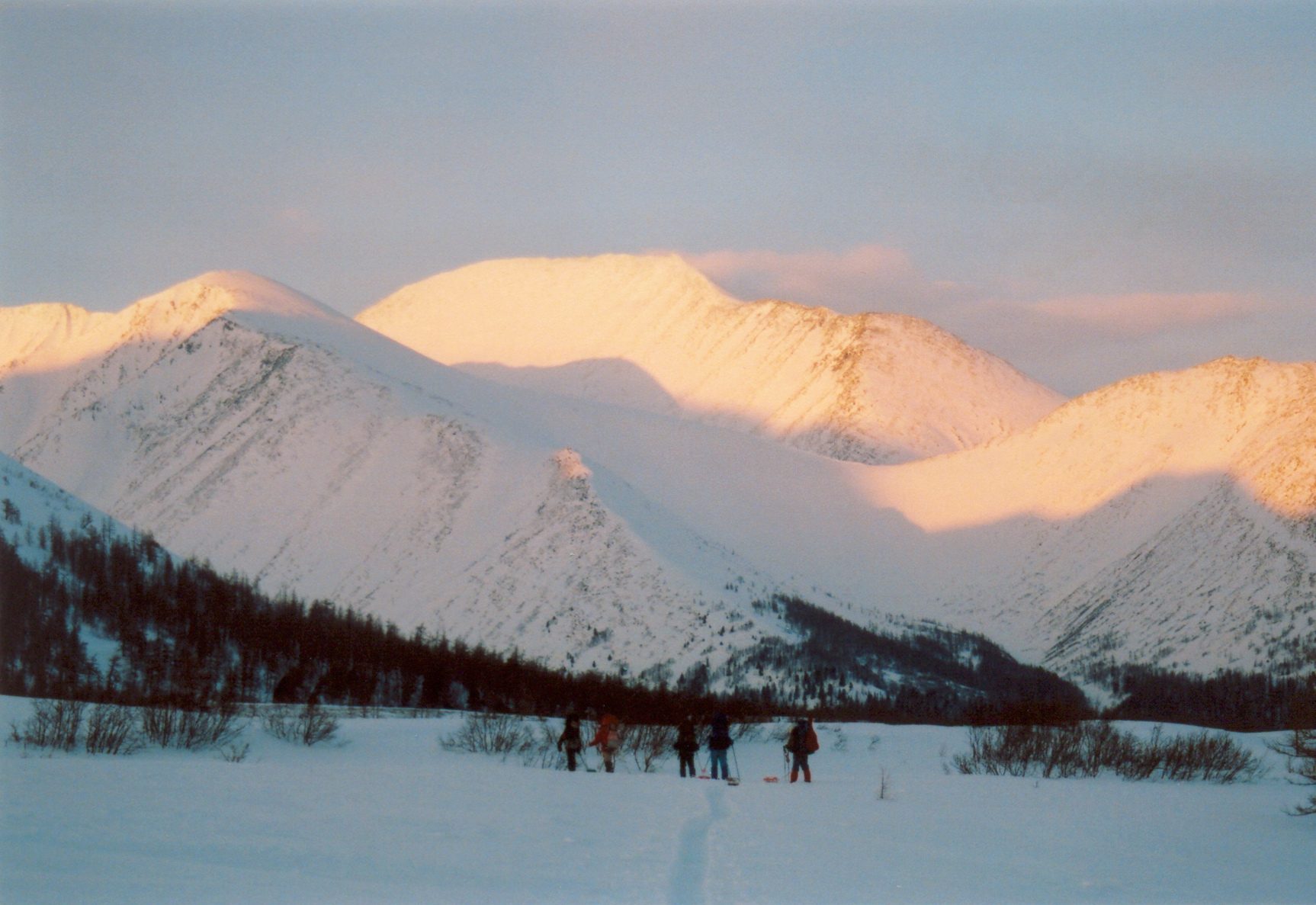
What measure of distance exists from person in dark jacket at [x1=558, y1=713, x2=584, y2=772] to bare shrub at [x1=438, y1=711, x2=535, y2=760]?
4761mm

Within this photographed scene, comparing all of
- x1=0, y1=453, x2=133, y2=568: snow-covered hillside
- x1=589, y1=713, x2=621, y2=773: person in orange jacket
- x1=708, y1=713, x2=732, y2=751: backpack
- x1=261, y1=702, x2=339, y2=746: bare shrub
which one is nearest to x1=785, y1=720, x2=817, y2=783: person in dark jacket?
x1=708, y1=713, x2=732, y2=751: backpack

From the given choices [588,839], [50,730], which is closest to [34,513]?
[50,730]

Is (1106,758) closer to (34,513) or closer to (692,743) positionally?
(692,743)

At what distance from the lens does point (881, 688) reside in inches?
3578

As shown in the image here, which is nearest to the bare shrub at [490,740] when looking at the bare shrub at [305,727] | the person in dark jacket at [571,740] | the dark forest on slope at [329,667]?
the bare shrub at [305,727]

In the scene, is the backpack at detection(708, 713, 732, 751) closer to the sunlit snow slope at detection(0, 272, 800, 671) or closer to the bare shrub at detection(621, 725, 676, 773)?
the bare shrub at detection(621, 725, 676, 773)

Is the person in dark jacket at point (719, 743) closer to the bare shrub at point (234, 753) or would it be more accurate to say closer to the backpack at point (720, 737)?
the backpack at point (720, 737)

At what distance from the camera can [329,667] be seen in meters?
71.4

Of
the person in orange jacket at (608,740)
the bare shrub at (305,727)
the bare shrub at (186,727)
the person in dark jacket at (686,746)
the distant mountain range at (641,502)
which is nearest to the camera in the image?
the person in dark jacket at (686,746)

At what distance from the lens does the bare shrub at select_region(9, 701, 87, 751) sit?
27.6 metres

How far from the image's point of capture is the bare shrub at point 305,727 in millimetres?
35625

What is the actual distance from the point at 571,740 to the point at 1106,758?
55.3ft

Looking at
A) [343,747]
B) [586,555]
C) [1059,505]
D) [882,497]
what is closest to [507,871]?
[343,747]

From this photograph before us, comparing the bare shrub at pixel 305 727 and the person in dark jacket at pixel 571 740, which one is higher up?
the person in dark jacket at pixel 571 740
